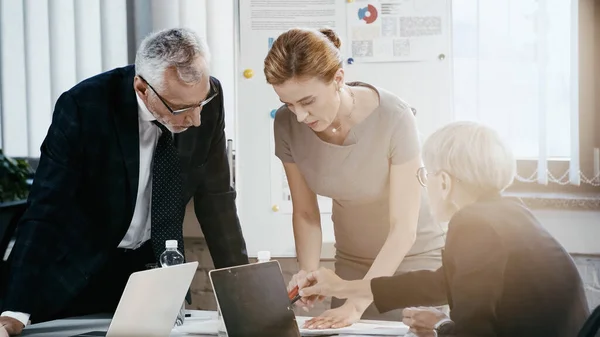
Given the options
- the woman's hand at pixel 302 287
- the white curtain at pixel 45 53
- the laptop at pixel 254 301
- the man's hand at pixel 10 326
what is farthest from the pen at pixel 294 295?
the white curtain at pixel 45 53

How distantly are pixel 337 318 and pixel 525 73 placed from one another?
0.99 m

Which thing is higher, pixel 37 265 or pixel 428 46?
pixel 428 46

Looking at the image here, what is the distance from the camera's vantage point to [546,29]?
2.10 m

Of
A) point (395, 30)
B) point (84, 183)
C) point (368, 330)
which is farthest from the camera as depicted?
point (395, 30)

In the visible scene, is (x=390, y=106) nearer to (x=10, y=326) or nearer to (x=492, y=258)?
(x=492, y=258)

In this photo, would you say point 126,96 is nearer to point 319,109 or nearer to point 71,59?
point 319,109

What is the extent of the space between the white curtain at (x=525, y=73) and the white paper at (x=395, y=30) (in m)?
0.07

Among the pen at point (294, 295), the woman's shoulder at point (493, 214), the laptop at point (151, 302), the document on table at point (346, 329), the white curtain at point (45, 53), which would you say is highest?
the white curtain at point (45, 53)

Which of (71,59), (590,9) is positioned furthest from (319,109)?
(71,59)

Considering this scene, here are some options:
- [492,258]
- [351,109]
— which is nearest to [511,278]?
[492,258]

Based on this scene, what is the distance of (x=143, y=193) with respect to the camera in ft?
6.74

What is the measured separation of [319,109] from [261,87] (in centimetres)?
50

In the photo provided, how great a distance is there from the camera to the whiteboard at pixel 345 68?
220 cm

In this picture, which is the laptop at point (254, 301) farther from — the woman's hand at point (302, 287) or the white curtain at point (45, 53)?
the white curtain at point (45, 53)
